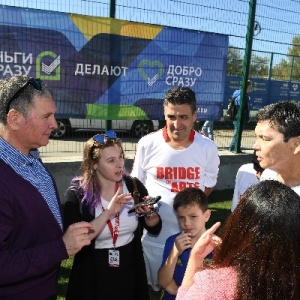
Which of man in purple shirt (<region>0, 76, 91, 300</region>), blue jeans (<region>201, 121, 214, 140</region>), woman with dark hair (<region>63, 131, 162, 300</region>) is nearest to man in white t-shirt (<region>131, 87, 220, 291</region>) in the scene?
woman with dark hair (<region>63, 131, 162, 300</region>)

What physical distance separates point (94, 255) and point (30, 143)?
0.94m

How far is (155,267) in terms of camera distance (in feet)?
10.3

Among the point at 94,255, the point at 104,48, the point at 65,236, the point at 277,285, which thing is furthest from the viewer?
the point at 104,48

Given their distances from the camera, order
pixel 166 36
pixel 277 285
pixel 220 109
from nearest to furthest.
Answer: pixel 277 285
pixel 166 36
pixel 220 109

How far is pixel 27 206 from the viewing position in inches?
65.4

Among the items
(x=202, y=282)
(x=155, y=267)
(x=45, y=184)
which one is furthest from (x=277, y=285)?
(x=155, y=267)

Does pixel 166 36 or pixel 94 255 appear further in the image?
pixel 166 36

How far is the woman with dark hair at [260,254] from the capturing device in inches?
46.5

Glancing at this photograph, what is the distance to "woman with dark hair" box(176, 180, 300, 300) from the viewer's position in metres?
1.18

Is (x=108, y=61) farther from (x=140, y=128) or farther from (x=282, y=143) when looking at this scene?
(x=282, y=143)

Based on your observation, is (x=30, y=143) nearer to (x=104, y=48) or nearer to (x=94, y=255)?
(x=94, y=255)

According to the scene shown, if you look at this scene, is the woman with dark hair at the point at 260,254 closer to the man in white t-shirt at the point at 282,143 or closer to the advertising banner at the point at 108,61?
the man in white t-shirt at the point at 282,143

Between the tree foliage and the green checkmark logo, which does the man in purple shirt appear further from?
the tree foliage

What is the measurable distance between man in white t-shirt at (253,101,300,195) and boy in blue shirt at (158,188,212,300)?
1.98ft
